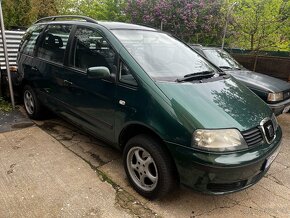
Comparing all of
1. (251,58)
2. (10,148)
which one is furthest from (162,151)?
(251,58)

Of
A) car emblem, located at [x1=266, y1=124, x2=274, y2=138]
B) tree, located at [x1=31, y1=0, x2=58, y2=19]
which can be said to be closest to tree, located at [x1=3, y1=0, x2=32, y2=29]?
tree, located at [x1=31, y1=0, x2=58, y2=19]

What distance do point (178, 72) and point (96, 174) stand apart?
1526mm

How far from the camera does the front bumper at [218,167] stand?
2346 millimetres

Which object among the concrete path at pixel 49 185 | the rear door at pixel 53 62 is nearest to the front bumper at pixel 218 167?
the concrete path at pixel 49 185

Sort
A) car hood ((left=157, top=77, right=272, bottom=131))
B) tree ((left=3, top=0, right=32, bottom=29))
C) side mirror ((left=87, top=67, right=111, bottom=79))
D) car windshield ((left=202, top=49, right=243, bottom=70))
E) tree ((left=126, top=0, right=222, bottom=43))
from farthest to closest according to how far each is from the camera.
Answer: tree ((left=126, top=0, right=222, bottom=43))
tree ((left=3, top=0, right=32, bottom=29))
car windshield ((left=202, top=49, right=243, bottom=70))
side mirror ((left=87, top=67, right=111, bottom=79))
car hood ((left=157, top=77, right=272, bottom=131))

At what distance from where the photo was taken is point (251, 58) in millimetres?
7691

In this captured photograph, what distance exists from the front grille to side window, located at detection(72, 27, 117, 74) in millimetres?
1492

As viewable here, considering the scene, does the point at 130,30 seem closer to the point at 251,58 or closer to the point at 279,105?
the point at 279,105

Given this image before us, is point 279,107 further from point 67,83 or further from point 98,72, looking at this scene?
point 67,83

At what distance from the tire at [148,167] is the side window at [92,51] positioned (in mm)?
863

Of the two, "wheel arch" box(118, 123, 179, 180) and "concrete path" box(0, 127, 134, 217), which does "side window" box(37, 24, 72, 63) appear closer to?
"concrete path" box(0, 127, 134, 217)

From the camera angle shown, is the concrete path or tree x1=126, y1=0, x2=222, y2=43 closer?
the concrete path

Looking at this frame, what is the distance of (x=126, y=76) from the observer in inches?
116

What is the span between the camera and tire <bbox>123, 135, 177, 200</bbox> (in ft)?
8.64
